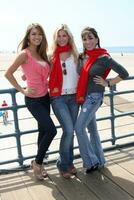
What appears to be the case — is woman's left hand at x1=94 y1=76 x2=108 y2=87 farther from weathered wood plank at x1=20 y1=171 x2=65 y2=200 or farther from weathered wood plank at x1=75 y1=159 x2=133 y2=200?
weathered wood plank at x1=20 y1=171 x2=65 y2=200

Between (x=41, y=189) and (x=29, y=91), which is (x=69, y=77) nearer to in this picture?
(x=29, y=91)

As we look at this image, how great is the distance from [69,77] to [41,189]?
1382mm

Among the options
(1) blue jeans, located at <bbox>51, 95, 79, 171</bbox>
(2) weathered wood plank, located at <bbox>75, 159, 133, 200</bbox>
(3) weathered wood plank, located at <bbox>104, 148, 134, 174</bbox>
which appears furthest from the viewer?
(3) weathered wood plank, located at <bbox>104, 148, 134, 174</bbox>

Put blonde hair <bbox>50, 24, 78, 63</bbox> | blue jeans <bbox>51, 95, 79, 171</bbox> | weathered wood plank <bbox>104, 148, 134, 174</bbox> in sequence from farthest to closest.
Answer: weathered wood plank <bbox>104, 148, 134, 174</bbox>
blue jeans <bbox>51, 95, 79, 171</bbox>
blonde hair <bbox>50, 24, 78, 63</bbox>

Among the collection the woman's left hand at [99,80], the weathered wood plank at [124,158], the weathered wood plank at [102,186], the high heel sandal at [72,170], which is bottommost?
the weathered wood plank at [124,158]

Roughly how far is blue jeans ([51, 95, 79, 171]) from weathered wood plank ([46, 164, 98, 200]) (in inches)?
6.3

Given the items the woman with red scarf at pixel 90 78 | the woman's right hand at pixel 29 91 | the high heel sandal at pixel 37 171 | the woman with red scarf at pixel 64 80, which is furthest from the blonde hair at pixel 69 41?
the high heel sandal at pixel 37 171

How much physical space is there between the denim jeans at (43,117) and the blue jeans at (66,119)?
0.37ft

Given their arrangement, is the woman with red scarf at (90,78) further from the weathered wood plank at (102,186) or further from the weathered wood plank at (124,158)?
the weathered wood plank at (124,158)

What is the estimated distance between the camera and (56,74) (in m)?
4.48

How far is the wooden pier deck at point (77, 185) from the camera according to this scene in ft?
14.0

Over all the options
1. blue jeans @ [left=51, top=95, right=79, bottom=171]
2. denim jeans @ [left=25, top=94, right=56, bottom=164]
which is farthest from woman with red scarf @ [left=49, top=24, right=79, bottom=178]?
denim jeans @ [left=25, top=94, right=56, bottom=164]

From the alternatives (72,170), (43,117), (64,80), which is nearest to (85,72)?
(64,80)

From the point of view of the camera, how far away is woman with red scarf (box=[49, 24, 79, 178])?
14.7 ft
